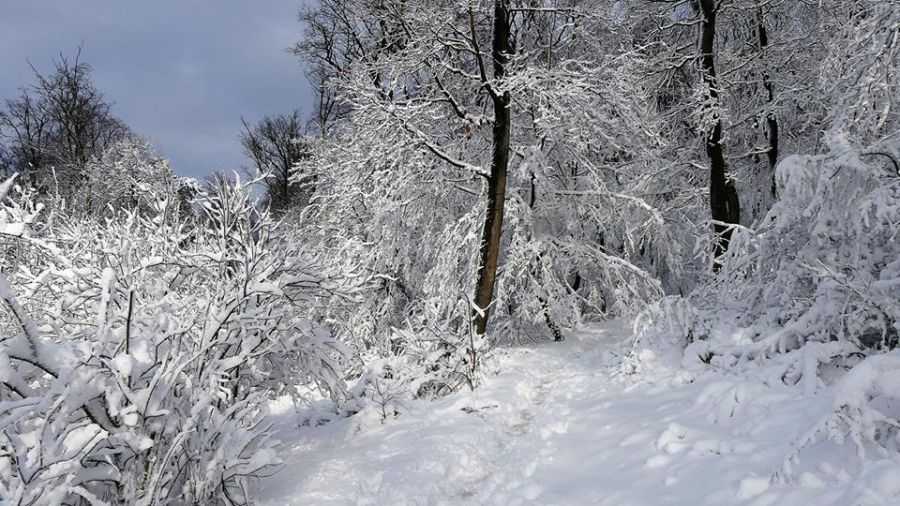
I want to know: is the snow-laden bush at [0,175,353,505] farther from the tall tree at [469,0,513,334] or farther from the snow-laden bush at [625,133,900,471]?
the tall tree at [469,0,513,334]

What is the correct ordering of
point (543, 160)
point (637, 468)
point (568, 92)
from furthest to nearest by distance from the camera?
point (543, 160) < point (568, 92) < point (637, 468)

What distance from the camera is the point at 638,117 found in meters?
8.77

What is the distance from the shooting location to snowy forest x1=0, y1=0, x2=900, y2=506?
9.77ft

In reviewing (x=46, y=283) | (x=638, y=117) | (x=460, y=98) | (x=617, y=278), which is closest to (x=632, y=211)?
(x=617, y=278)

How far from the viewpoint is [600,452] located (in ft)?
13.6

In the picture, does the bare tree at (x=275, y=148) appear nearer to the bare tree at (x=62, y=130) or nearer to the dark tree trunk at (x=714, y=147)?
the bare tree at (x=62, y=130)

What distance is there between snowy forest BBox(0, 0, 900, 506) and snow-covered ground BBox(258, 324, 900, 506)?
0.10 feet

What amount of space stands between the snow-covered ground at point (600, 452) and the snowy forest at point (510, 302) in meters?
0.03

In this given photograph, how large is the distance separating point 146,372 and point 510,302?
8015 mm

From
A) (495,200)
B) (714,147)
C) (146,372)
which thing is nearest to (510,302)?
(495,200)

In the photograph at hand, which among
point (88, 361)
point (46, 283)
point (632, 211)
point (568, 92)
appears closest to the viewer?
point (88, 361)

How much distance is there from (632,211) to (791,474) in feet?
26.5

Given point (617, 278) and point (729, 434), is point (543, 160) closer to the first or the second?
point (617, 278)

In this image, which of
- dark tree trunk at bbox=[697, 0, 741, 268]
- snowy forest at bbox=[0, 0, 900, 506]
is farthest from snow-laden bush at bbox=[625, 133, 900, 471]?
dark tree trunk at bbox=[697, 0, 741, 268]
